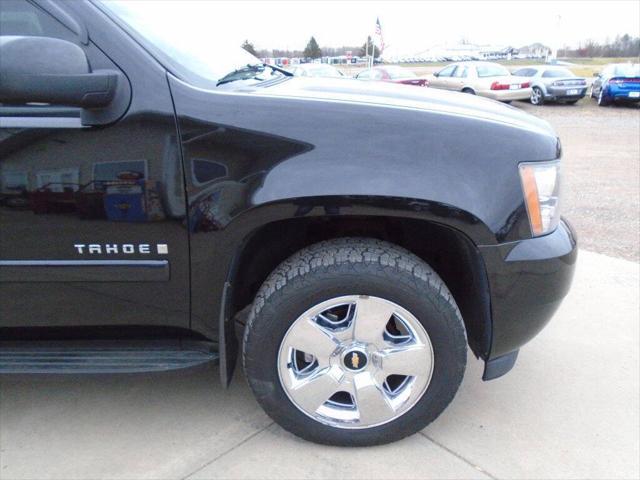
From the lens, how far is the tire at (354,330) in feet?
6.53

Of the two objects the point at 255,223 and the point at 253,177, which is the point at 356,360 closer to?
the point at 255,223

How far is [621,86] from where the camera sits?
1719 cm

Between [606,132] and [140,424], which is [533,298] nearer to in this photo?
[140,424]

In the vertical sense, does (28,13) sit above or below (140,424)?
above

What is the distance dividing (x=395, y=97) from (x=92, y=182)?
4.10ft

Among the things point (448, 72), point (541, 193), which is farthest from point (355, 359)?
point (448, 72)

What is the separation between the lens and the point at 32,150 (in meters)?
1.87

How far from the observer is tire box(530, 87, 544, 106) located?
18.9 meters

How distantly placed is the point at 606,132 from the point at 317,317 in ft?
41.1

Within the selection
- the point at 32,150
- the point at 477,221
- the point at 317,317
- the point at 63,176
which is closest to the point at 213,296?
the point at 317,317

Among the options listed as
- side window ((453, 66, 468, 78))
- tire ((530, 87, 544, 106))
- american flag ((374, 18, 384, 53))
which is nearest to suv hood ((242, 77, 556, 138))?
side window ((453, 66, 468, 78))

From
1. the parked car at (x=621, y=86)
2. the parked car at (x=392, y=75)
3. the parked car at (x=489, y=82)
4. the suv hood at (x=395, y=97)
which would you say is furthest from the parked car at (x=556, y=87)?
the suv hood at (x=395, y=97)

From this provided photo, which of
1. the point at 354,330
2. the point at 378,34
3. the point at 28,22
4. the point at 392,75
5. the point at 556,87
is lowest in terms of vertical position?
the point at 354,330

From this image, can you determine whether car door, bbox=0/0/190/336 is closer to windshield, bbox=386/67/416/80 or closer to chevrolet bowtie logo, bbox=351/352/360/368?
chevrolet bowtie logo, bbox=351/352/360/368
